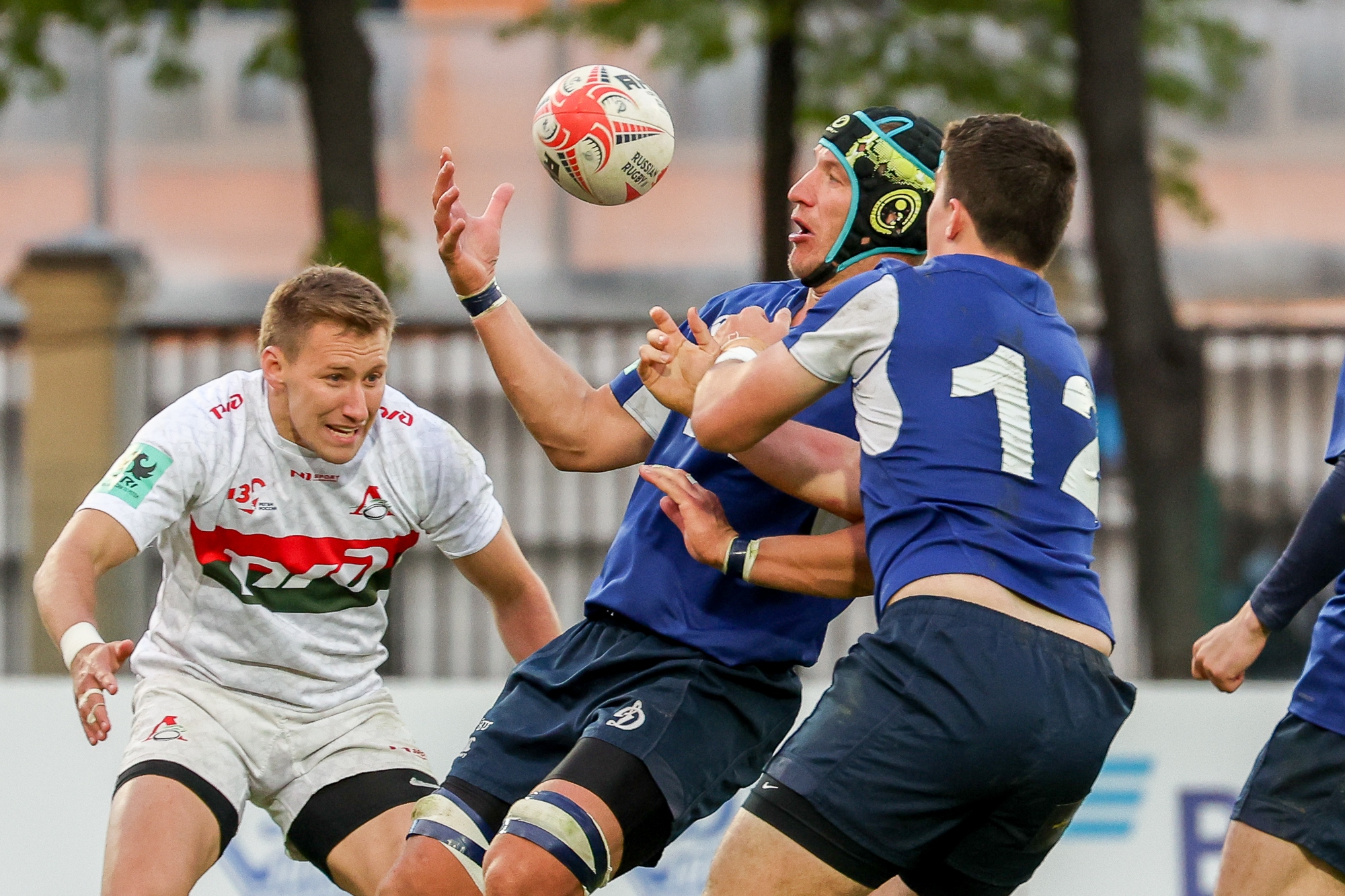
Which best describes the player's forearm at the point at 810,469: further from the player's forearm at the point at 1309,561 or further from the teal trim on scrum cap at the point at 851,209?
the player's forearm at the point at 1309,561

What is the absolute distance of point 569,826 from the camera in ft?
12.4

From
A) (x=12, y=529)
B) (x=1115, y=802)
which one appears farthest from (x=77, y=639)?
(x=12, y=529)

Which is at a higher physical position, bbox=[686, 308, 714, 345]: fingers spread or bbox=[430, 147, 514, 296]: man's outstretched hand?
bbox=[430, 147, 514, 296]: man's outstretched hand

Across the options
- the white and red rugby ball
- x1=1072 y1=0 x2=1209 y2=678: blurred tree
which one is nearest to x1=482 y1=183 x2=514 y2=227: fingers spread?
the white and red rugby ball

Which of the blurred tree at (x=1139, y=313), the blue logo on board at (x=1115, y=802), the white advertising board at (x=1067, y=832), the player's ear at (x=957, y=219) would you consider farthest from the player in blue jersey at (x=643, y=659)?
the blurred tree at (x=1139, y=313)

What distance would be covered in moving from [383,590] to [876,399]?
1870mm

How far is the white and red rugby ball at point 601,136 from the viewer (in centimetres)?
448

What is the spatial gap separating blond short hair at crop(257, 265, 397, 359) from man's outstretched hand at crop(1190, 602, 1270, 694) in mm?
2333

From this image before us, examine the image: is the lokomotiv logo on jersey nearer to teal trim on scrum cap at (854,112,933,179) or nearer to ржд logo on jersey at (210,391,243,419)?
ржд logo on jersey at (210,391,243,419)

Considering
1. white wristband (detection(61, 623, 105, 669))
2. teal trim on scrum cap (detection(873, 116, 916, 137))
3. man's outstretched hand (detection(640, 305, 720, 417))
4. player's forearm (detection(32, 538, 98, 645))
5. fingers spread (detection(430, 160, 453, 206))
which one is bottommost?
white wristband (detection(61, 623, 105, 669))

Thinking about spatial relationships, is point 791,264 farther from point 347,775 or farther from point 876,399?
point 347,775

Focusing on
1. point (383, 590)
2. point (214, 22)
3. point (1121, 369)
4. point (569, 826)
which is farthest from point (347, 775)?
point (214, 22)

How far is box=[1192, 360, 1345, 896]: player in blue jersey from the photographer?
13.8 feet

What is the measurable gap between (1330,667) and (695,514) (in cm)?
165
